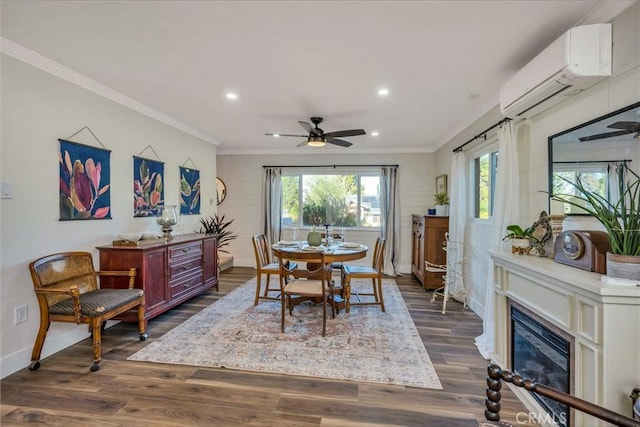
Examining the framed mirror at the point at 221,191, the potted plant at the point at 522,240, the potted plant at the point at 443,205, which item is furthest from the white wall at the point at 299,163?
the potted plant at the point at 522,240

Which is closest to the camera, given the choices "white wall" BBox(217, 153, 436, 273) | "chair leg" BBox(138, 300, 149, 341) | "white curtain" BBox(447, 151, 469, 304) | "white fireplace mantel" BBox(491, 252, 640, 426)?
"white fireplace mantel" BBox(491, 252, 640, 426)

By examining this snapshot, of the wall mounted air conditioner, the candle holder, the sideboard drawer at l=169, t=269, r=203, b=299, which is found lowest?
the sideboard drawer at l=169, t=269, r=203, b=299

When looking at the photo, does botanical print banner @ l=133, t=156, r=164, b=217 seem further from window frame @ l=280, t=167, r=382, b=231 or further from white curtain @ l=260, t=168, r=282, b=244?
window frame @ l=280, t=167, r=382, b=231

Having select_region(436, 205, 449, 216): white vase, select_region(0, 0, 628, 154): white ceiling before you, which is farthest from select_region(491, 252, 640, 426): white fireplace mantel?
select_region(436, 205, 449, 216): white vase

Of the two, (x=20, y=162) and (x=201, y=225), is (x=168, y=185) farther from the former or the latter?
(x=20, y=162)

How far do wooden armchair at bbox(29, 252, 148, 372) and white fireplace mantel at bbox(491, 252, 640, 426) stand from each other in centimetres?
323

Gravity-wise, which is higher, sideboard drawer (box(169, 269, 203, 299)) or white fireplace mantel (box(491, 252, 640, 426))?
white fireplace mantel (box(491, 252, 640, 426))

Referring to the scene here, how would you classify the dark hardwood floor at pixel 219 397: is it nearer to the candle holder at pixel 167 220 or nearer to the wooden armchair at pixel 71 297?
the wooden armchair at pixel 71 297

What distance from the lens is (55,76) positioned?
8.68 ft

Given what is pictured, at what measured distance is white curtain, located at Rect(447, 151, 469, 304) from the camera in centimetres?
406

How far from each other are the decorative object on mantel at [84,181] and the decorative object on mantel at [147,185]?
0.40 metres

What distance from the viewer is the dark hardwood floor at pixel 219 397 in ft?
6.00

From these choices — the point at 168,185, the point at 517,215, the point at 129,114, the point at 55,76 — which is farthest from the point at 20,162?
the point at 517,215

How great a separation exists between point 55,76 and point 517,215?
4.39 meters
